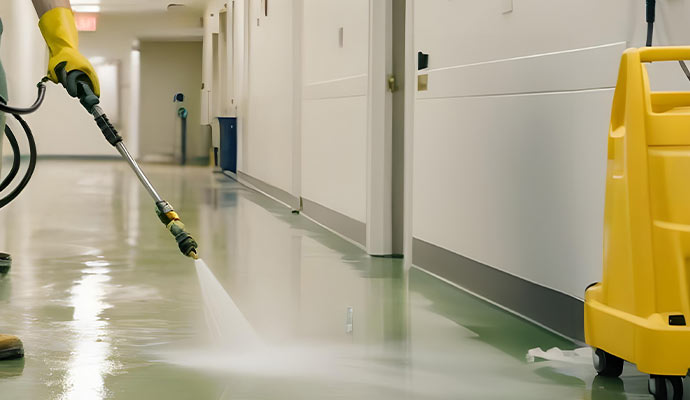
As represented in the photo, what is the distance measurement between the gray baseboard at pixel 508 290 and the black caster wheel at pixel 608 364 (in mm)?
374

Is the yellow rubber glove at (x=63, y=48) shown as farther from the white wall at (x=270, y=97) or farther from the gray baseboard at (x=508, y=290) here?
the white wall at (x=270, y=97)

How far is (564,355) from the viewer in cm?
258

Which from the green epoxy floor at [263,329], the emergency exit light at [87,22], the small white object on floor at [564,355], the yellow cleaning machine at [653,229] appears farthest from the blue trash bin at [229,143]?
the yellow cleaning machine at [653,229]

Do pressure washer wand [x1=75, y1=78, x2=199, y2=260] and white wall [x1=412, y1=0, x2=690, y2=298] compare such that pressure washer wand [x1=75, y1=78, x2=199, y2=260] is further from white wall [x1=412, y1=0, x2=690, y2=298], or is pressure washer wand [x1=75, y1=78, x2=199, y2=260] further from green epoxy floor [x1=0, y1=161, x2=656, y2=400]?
white wall [x1=412, y1=0, x2=690, y2=298]

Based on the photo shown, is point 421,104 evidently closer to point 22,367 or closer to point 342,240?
point 342,240

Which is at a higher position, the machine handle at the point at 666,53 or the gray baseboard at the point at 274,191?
the machine handle at the point at 666,53

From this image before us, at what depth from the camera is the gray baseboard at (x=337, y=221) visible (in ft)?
17.1

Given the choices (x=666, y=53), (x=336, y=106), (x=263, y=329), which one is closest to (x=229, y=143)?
(x=336, y=106)

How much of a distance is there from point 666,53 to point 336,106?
3.94 metres

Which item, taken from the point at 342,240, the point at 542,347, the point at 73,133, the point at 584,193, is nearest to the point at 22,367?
the point at 542,347

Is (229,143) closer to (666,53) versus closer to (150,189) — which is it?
(150,189)

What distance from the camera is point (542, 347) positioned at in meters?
2.72

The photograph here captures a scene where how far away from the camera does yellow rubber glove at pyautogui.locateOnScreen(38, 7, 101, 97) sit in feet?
9.03

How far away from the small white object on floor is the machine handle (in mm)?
898
